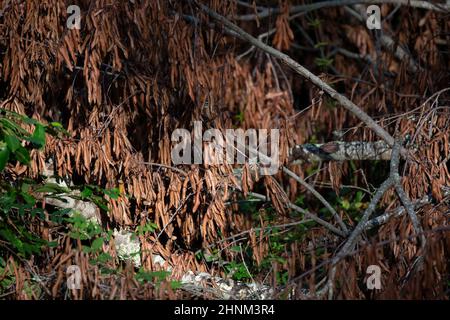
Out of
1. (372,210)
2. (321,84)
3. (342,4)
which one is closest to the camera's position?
(372,210)

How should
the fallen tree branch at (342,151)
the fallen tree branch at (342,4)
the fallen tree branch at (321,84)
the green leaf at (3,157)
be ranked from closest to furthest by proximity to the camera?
the green leaf at (3,157) → the fallen tree branch at (321,84) → the fallen tree branch at (342,151) → the fallen tree branch at (342,4)

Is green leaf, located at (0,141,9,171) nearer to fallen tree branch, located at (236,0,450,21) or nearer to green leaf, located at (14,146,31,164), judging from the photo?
green leaf, located at (14,146,31,164)

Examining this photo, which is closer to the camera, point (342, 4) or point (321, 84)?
point (321, 84)

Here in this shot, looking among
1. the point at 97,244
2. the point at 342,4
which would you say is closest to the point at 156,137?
the point at 97,244

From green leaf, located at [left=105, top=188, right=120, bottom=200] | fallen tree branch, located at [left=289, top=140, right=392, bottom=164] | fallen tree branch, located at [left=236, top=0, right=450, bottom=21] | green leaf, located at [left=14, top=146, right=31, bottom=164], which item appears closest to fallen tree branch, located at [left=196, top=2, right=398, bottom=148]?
fallen tree branch, located at [left=289, top=140, right=392, bottom=164]

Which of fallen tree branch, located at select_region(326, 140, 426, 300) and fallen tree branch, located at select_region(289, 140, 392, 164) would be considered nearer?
fallen tree branch, located at select_region(326, 140, 426, 300)

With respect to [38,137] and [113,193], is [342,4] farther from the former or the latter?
[38,137]

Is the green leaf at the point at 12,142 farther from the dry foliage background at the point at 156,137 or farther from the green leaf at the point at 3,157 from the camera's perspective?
the dry foliage background at the point at 156,137

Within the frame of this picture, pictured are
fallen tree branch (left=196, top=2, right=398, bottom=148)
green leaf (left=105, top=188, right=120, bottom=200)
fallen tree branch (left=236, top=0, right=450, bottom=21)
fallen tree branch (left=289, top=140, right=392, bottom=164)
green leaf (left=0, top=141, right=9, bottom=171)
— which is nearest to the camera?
green leaf (left=0, top=141, right=9, bottom=171)

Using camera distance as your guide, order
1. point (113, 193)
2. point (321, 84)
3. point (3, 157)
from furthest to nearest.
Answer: point (321, 84), point (113, 193), point (3, 157)

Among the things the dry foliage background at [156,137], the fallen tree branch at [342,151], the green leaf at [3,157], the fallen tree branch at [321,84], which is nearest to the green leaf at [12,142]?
the green leaf at [3,157]
